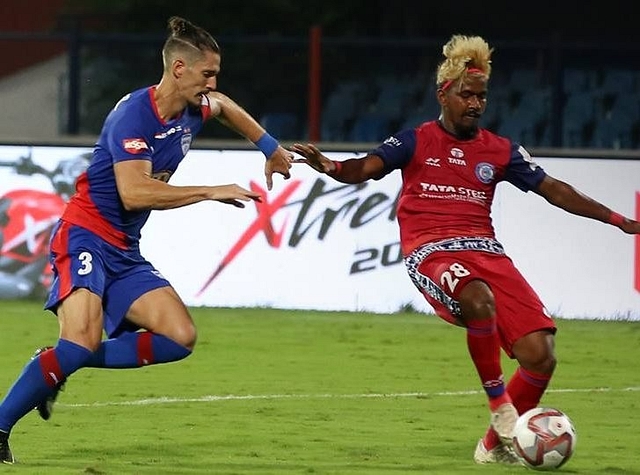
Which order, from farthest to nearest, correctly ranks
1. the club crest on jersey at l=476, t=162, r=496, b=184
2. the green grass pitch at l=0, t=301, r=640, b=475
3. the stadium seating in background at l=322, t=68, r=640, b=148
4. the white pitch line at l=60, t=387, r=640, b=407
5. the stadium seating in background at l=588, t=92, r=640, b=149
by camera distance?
the stadium seating in background at l=588, t=92, r=640, b=149, the stadium seating in background at l=322, t=68, r=640, b=148, the white pitch line at l=60, t=387, r=640, b=407, the club crest on jersey at l=476, t=162, r=496, b=184, the green grass pitch at l=0, t=301, r=640, b=475

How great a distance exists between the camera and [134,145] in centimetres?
757

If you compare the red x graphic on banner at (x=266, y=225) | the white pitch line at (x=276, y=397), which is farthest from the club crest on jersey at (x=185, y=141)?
the red x graphic on banner at (x=266, y=225)

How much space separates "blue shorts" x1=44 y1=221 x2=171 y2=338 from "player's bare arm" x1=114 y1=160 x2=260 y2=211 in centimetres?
31

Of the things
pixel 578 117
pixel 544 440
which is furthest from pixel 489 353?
pixel 578 117

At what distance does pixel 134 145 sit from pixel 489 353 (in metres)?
1.85

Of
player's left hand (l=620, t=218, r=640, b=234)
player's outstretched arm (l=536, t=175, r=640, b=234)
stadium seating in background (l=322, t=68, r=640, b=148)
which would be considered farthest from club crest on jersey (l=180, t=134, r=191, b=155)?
stadium seating in background (l=322, t=68, r=640, b=148)

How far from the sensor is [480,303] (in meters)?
7.80

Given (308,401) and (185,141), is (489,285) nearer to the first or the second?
(185,141)

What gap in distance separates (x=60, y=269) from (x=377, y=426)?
2188mm

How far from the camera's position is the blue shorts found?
7.68 metres

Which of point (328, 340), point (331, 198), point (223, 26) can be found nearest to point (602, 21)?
point (223, 26)

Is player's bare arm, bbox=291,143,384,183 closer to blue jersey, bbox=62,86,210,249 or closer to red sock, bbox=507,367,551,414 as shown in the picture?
blue jersey, bbox=62,86,210,249

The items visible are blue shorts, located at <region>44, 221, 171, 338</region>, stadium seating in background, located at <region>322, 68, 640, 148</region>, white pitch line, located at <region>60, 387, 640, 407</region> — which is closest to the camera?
blue shorts, located at <region>44, 221, 171, 338</region>

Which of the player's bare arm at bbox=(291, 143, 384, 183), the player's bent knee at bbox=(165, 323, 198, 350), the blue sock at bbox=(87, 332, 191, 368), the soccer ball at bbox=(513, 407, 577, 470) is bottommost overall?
the soccer ball at bbox=(513, 407, 577, 470)
